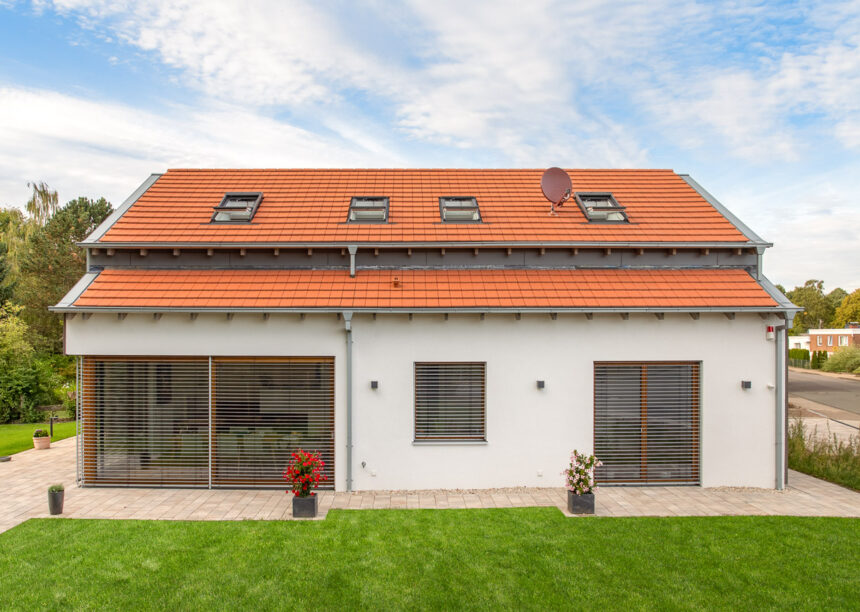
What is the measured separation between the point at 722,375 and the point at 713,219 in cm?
410

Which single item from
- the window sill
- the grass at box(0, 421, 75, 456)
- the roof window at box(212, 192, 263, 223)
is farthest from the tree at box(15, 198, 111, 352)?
the window sill

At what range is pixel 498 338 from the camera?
30.5 ft

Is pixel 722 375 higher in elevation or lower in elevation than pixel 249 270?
lower

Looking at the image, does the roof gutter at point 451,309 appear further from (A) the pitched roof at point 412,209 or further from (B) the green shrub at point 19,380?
(B) the green shrub at point 19,380

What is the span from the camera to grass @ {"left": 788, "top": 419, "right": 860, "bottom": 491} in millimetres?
9891

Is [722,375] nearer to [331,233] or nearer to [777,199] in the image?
[331,233]

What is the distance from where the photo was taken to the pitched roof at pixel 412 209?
1033cm

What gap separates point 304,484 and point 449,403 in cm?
315

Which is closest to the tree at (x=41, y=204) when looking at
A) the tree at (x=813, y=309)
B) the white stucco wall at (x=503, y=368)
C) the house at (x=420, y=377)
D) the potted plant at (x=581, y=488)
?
the house at (x=420, y=377)

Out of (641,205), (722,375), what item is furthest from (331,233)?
(722,375)

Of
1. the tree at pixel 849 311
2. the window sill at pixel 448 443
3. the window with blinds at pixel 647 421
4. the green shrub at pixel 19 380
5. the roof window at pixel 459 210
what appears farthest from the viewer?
the tree at pixel 849 311

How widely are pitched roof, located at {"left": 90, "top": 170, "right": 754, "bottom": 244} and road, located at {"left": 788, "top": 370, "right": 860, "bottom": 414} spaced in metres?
19.5

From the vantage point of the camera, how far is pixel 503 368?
9258 millimetres

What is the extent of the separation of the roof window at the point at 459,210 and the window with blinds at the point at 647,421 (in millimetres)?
4723
